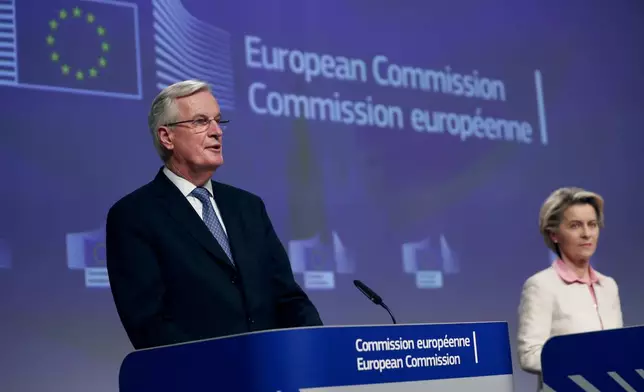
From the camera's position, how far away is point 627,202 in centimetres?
643

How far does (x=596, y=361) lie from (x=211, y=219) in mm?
1085

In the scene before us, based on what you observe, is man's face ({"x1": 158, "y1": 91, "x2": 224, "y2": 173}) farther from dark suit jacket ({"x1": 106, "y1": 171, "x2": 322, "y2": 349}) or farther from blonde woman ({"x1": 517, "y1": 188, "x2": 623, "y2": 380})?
blonde woman ({"x1": 517, "y1": 188, "x2": 623, "y2": 380})

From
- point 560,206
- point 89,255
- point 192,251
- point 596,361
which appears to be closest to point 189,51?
point 89,255

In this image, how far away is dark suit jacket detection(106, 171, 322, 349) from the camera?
8.50 feet

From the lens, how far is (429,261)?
216 inches

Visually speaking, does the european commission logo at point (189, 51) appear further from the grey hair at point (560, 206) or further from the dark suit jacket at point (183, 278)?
the dark suit jacket at point (183, 278)

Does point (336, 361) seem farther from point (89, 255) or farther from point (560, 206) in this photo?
point (89, 255)

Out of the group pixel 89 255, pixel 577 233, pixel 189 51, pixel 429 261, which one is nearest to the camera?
pixel 577 233

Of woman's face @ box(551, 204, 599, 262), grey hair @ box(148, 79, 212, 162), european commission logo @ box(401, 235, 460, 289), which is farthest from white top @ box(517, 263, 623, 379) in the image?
european commission logo @ box(401, 235, 460, 289)

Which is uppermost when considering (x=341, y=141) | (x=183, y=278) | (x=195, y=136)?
(x=341, y=141)

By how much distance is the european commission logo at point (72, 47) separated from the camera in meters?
4.28

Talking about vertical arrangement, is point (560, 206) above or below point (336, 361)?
above

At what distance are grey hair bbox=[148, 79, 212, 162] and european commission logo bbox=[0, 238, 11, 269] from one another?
152 centimetres

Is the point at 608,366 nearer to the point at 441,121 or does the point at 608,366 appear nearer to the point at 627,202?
the point at 441,121
